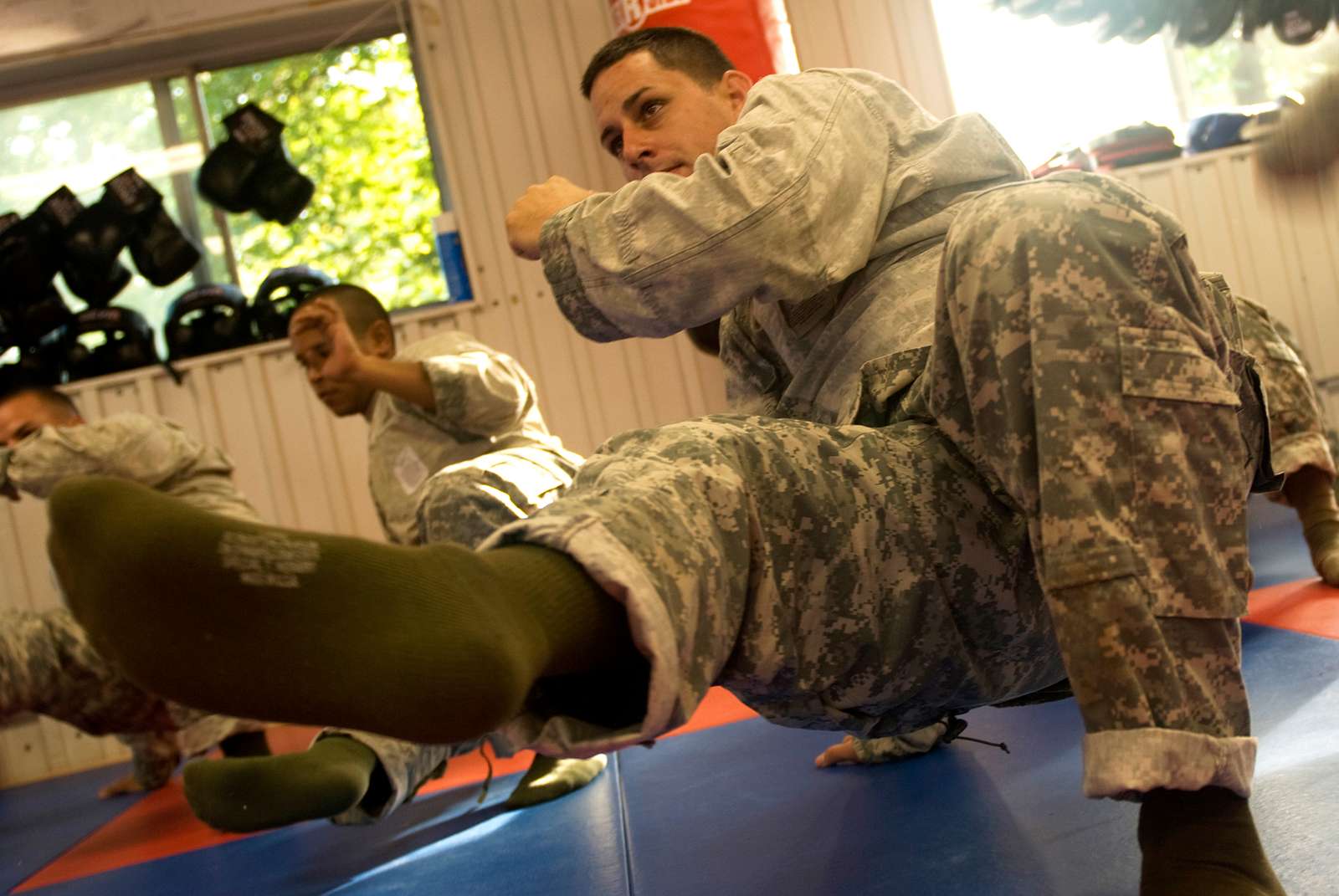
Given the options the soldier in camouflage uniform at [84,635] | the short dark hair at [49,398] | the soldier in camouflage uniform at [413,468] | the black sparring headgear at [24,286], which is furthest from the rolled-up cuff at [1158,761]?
the black sparring headgear at [24,286]

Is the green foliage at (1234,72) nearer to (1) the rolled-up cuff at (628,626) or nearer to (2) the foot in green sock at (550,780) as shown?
(2) the foot in green sock at (550,780)

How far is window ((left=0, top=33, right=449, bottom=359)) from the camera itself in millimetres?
4773

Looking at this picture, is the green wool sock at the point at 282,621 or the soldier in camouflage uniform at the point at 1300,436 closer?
the green wool sock at the point at 282,621

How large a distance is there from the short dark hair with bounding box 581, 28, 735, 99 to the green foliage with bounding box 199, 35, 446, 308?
306cm

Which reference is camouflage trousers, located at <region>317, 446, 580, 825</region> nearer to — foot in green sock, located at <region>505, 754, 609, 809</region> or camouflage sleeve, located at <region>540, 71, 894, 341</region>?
foot in green sock, located at <region>505, 754, 609, 809</region>

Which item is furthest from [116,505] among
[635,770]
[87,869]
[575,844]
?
[87,869]

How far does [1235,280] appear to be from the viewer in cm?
470

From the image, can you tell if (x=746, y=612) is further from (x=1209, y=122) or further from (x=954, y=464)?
(x=1209, y=122)

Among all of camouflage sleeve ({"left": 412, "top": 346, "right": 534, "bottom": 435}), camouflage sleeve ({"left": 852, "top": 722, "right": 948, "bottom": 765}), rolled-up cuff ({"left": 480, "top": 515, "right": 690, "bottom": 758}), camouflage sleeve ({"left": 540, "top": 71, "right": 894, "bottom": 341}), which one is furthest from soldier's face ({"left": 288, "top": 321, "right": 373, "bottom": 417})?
rolled-up cuff ({"left": 480, "top": 515, "right": 690, "bottom": 758})

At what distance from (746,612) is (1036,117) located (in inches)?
175

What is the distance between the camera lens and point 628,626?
877 millimetres

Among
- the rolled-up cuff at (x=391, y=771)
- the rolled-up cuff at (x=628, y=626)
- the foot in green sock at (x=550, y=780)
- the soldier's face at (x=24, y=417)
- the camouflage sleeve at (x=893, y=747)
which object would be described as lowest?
the foot in green sock at (x=550, y=780)

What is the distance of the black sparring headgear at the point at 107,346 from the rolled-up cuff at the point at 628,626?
12.9ft

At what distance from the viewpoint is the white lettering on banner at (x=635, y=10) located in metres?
3.87
